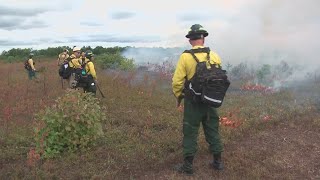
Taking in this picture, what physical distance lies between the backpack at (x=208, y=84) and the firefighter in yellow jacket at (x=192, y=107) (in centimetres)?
8

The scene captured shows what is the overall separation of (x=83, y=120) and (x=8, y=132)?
8.05 ft

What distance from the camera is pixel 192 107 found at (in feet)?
17.5

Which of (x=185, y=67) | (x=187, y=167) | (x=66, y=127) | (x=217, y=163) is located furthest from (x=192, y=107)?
(x=66, y=127)

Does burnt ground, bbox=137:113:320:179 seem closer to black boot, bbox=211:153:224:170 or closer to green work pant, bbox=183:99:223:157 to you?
black boot, bbox=211:153:224:170

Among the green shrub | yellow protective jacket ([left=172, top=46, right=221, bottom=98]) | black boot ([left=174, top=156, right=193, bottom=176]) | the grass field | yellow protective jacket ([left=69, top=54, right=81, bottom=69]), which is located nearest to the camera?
yellow protective jacket ([left=172, top=46, right=221, bottom=98])

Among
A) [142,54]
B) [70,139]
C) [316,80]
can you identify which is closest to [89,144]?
[70,139]

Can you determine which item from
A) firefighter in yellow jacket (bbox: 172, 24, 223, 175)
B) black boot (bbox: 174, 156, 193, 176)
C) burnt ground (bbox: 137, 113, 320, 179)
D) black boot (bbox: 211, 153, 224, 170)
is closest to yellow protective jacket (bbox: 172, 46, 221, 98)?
firefighter in yellow jacket (bbox: 172, 24, 223, 175)

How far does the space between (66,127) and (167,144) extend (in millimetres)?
1780

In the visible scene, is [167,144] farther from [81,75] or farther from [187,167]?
[81,75]

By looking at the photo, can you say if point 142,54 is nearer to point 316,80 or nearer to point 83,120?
point 316,80

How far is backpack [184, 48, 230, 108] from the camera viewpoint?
16.7 ft

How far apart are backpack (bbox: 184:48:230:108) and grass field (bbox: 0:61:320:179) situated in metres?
1.15

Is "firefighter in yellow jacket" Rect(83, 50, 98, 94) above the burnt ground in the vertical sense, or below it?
above

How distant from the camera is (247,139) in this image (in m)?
7.07
